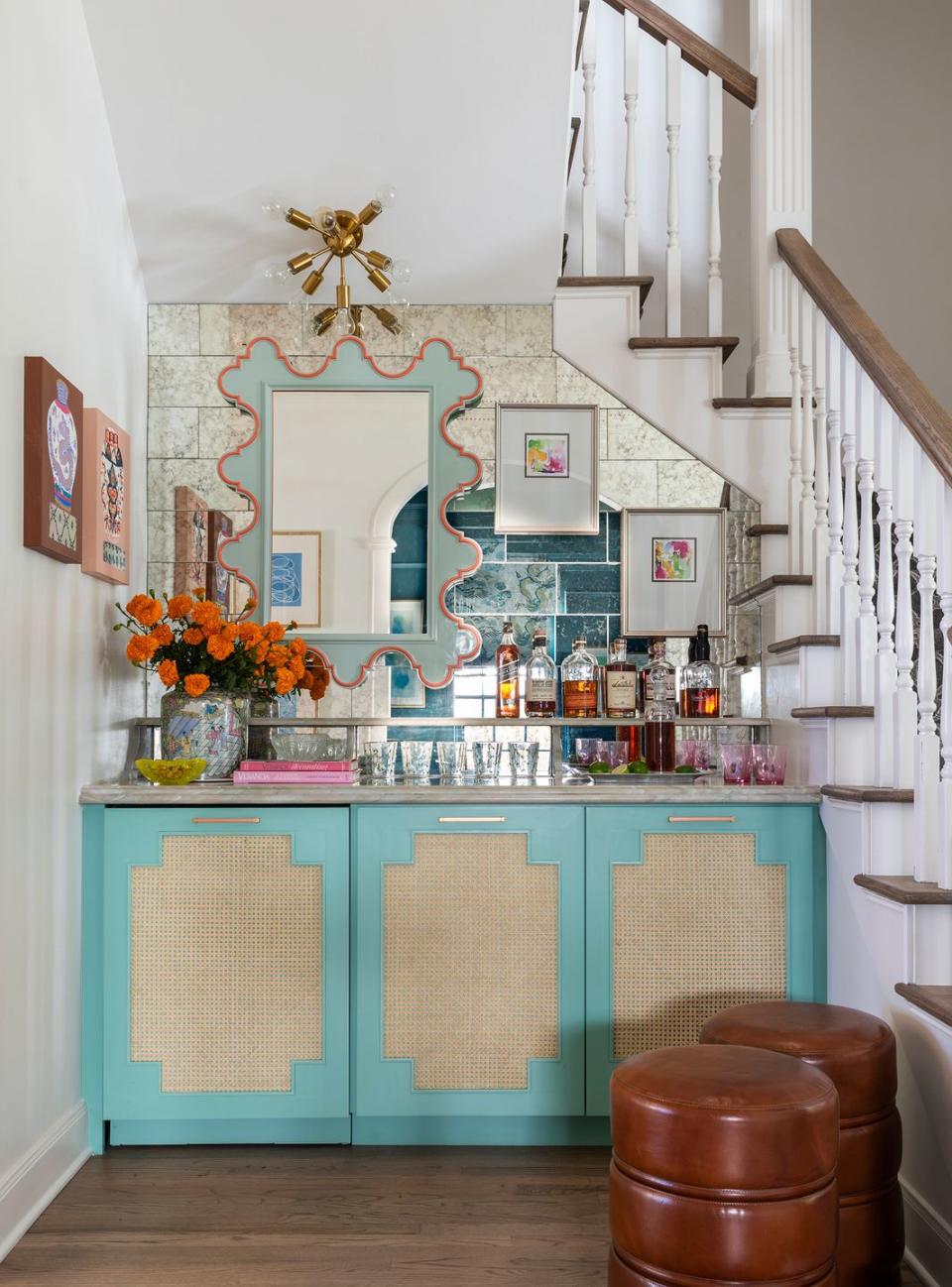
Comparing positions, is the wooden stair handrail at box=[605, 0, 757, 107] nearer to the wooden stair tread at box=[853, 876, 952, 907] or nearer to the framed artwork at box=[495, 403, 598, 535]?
the framed artwork at box=[495, 403, 598, 535]

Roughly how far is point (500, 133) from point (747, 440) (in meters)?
1.06

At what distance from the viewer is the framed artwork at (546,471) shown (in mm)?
3258

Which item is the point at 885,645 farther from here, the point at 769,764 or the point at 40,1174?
the point at 40,1174

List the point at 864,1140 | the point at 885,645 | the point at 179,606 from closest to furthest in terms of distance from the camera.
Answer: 1. the point at 864,1140
2. the point at 885,645
3. the point at 179,606

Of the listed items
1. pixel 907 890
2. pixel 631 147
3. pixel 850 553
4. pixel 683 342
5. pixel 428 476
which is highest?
pixel 631 147

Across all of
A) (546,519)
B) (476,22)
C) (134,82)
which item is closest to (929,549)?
(546,519)

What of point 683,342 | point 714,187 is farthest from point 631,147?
point 683,342

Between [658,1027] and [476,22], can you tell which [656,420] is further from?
[658,1027]

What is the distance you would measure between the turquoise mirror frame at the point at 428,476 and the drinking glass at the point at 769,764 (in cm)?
84

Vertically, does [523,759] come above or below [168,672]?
below

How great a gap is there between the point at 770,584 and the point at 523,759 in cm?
79

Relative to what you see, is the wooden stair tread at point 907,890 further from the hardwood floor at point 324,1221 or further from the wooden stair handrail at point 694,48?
the wooden stair handrail at point 694,48

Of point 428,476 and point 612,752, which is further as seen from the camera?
point 428,476

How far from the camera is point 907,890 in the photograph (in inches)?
83.7
